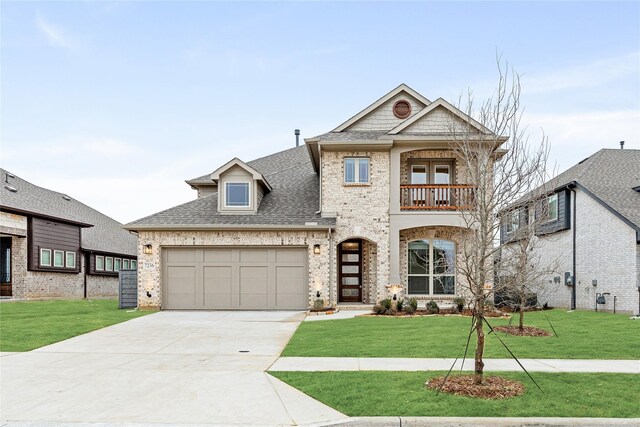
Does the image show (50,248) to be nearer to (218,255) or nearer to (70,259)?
(70,259)

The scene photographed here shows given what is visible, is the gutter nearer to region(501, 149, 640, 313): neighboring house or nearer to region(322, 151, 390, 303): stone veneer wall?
region(322, 151, 390, 303): stone veneer wall

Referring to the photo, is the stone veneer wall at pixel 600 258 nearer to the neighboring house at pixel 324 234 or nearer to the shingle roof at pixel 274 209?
the neighboring house at pixel 324 234

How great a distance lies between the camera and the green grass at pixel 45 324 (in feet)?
36.3

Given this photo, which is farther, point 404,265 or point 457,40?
point 404,265

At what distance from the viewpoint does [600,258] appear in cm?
1781

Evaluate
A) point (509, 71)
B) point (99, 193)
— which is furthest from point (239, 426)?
point (99, 193)

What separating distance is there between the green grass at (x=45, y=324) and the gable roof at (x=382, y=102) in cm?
1073

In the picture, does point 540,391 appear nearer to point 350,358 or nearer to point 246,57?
point 350,358

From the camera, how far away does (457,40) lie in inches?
626

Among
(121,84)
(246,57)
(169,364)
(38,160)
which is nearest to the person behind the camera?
(169,364)

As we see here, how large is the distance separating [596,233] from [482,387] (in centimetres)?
1417

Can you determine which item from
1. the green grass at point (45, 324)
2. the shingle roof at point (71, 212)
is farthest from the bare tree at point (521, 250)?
the shingle roof at point (71, 212)

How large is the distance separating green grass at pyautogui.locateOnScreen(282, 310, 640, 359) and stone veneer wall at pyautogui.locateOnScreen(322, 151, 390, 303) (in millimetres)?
3909

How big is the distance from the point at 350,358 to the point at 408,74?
42.1 feet
